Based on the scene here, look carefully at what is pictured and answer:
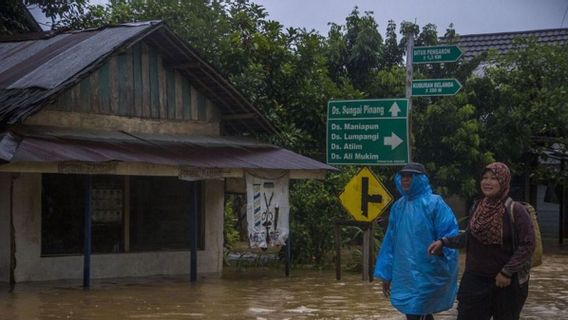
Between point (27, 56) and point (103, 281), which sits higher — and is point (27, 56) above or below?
above

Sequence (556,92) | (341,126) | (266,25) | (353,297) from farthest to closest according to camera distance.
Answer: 1. (556,92)
2. (266,25)
3. (341,126)
4. (353,297)

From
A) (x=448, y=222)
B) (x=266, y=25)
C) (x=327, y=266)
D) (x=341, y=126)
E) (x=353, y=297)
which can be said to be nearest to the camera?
(x=448, y=222)

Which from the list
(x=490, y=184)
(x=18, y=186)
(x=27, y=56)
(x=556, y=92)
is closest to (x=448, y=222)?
(x=490, y=184)

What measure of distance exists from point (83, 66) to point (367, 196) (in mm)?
4834

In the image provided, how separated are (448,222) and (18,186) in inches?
345

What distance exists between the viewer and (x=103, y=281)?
15.7 meters

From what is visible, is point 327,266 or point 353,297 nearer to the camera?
point 353,297

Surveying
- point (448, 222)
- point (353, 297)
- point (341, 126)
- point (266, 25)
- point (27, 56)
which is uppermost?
point (266, 25)

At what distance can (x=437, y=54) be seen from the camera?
46.5 ft

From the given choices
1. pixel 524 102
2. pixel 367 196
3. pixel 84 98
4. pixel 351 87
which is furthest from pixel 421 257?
pixel 524 102

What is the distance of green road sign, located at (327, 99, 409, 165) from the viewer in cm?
1493

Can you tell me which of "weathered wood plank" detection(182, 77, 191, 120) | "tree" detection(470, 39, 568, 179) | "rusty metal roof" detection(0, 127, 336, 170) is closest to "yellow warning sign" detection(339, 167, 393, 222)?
"rusty metal roof" detection(0, 127, 336, 170)

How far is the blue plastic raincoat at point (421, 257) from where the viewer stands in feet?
26.7

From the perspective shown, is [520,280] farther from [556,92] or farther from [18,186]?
[556,92]
